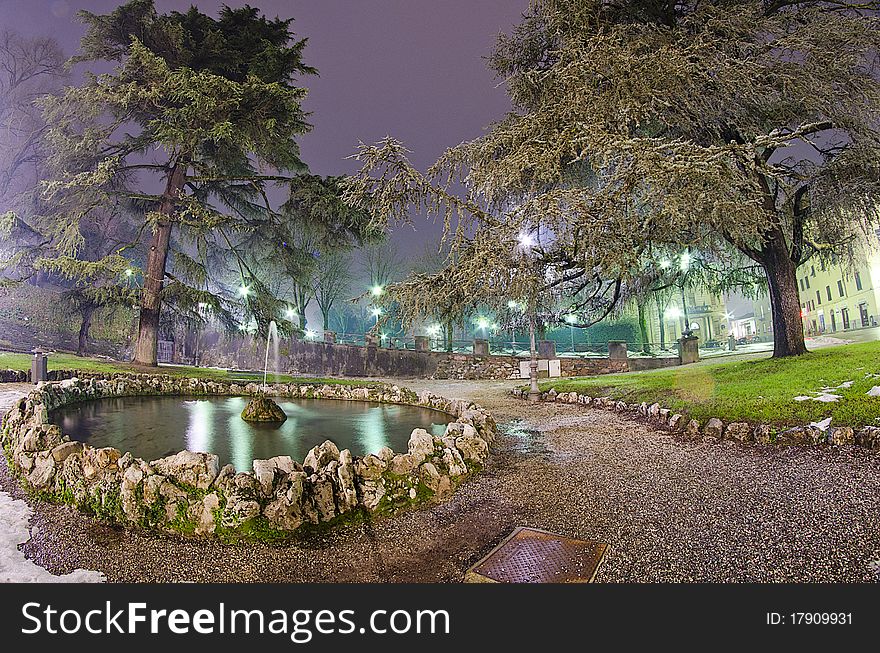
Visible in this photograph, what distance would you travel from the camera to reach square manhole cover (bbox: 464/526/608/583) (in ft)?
7.12

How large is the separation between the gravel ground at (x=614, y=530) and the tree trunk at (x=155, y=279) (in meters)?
10.6

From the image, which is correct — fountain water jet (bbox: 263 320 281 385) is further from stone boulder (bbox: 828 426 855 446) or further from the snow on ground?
stone boulder (bbox: 828 426 855 446)

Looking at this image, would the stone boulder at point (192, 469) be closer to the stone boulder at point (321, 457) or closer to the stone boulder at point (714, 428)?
the stone boulder at point (321, 457)

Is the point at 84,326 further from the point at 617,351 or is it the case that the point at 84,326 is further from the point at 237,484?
the point at 617,351

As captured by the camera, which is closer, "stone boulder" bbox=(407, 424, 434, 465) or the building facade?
"stone boulder" bbox=(407, 424, 434, 465)

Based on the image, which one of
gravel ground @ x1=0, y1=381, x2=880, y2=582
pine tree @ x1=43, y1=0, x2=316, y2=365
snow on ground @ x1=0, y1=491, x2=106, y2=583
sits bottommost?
gravel ground @ x1=0, y1=381, x2=880, y2=582

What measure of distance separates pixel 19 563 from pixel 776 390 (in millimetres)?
7866

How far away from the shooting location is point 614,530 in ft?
8.71

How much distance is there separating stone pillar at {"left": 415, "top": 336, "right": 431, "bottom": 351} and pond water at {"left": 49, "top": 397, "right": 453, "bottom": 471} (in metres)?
8.96

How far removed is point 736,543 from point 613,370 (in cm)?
1448

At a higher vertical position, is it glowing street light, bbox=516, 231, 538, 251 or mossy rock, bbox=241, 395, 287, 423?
glowing street light, bbox=516, 231, 538, 251

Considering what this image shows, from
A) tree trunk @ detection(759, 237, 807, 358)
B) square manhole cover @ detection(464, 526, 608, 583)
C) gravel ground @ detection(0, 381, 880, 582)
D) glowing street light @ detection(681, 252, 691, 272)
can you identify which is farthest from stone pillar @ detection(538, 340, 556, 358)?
square manhole cover @ detection(464, 526, 608, 583)

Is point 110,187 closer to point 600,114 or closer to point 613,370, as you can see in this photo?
point 600,114

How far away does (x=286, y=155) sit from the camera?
46.2ft
